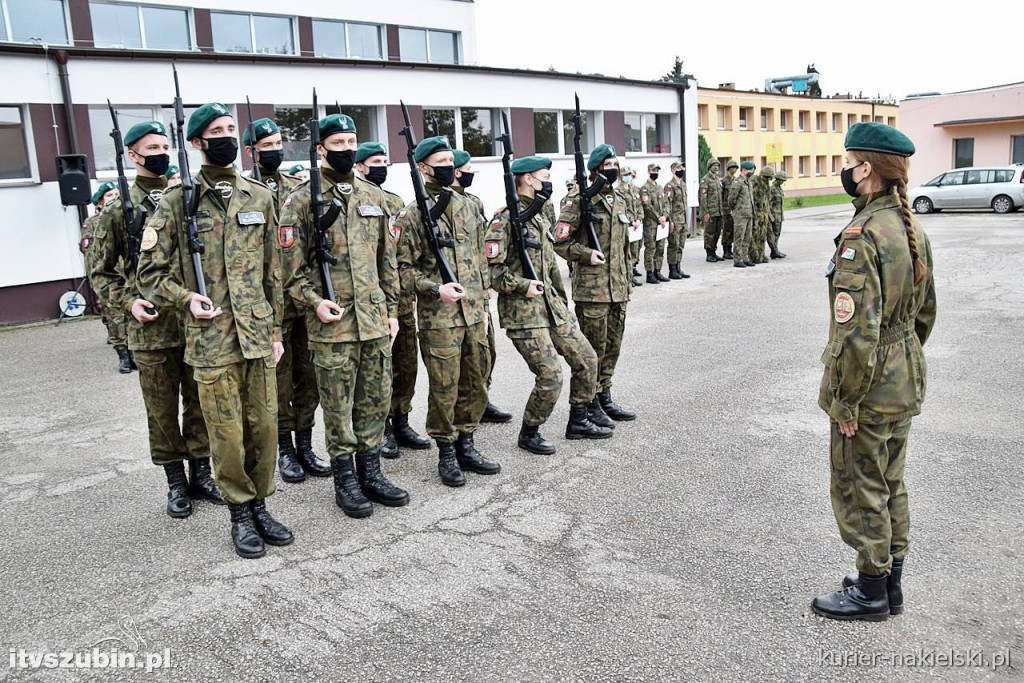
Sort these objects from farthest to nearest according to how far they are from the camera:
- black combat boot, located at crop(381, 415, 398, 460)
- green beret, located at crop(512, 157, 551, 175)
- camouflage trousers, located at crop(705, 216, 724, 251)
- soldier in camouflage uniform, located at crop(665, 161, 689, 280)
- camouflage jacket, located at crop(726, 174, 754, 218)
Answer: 1. camouflage trousers, located at crop(705, 216, 724, 251)
2. camouflage jacket, located at crop(726, 174, 754, 218)
3. soldier in camouflage uniform, located at crop(665, 161, 689, 280)
4. black combat boot, located at crop(381, 415, 398, 460)
5. green beret, located at crop(512, 157, 551, 175)

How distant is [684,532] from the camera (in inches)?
174

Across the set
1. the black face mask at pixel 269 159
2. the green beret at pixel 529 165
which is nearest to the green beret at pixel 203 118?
the black face mask at pixel 269 159

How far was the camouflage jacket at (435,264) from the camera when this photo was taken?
17.2 feet

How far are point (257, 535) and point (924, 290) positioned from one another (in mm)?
3458

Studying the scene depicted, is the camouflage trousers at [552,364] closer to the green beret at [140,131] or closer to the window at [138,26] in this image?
the green beret at [140,131]

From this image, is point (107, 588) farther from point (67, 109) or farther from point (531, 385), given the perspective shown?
point (67, 109)

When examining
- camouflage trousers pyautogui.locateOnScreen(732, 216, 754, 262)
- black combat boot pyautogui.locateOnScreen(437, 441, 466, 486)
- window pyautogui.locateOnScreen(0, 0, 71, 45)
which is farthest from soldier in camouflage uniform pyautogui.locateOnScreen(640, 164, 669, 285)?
window pyautogui.locateOnScreen(0, 0, 71, 45)

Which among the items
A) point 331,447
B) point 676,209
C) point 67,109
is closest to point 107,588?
point 331,447

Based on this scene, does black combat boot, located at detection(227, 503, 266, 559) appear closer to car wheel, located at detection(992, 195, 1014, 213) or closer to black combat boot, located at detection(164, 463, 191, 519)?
black combat boot, located at detection(164, 463, 191, 519)

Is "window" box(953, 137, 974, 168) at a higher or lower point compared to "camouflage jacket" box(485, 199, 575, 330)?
higher

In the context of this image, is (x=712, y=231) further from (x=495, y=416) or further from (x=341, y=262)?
(x=341, y=262)

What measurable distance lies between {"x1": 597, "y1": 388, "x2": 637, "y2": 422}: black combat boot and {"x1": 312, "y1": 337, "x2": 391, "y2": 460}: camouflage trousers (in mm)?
2191

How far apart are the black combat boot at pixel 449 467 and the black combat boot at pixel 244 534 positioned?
1.28 metres

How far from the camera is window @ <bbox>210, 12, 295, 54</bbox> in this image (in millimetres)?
21422
